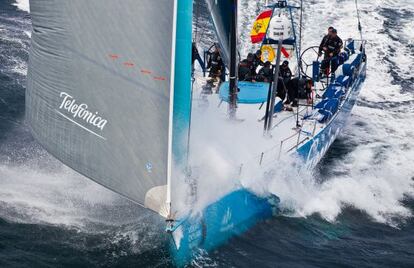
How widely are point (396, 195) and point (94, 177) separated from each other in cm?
639

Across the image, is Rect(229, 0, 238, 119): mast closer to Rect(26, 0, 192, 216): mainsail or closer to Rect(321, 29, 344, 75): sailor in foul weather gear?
Rect(26, 0, 192, 216): mainsail

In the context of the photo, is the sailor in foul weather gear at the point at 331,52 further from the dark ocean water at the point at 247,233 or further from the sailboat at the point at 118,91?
the sailboat at the point at 118,91

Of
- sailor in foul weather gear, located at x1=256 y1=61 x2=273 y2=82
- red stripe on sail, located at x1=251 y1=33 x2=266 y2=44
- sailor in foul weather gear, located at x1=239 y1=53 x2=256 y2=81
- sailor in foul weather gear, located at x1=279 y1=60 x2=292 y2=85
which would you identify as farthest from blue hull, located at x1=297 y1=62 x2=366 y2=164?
red stripe on sail, located at x1=251 y1=33 x2=266 y2=44

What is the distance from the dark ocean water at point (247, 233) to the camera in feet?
31.0

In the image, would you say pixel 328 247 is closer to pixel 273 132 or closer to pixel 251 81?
pixel 273 132

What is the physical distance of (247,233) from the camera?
1052 centimetres

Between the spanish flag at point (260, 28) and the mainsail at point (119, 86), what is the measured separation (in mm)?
3335

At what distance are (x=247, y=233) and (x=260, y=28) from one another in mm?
3384

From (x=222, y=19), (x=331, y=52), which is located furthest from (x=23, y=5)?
(x=222, y=19)

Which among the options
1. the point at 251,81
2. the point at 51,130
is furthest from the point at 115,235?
the point at 251,81

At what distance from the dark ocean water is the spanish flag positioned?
2790mm

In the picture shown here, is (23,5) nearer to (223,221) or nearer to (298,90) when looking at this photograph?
(298,90)

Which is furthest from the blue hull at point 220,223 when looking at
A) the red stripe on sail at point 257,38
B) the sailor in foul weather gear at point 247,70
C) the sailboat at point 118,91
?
the sailor in foul weather gear at point 247,70

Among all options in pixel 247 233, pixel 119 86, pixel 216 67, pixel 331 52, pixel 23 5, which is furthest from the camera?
pixel 23 5
